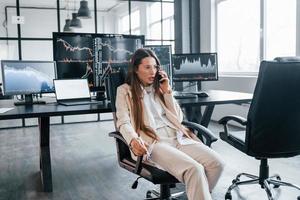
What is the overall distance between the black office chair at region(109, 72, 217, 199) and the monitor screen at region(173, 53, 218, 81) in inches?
51.9

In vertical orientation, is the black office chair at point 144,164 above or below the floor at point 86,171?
above

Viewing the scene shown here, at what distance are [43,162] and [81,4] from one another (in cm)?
393

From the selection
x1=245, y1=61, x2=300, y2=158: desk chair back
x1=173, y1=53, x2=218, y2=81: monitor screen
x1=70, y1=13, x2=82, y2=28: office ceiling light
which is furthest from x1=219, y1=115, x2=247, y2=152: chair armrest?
x1=70, y1=13, x2=82, y2=28: office ceiling light

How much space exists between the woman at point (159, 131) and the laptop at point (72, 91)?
0.83 m

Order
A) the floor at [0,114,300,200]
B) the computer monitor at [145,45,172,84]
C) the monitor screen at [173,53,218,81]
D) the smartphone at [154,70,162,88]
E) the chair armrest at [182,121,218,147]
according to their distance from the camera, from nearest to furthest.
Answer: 1. the chair armrest at [182,121,218,147]
2. the smartphone at [154,70,162,88]
3. the floor at [0,114,300,200]
4. the computer monitor at [145,45,172,84]
5. the monitor screen at [173,53,218,81]

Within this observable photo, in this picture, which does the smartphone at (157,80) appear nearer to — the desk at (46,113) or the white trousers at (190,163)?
the white trousers at (190,163)

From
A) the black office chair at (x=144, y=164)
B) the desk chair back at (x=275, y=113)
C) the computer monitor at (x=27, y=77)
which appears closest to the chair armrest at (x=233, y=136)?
the desk chair back at (x=275, y=113)

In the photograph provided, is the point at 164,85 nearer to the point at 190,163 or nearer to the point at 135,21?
the point at 190,163

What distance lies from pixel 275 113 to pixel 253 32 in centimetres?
336

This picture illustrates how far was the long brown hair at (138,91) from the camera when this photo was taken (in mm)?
2129

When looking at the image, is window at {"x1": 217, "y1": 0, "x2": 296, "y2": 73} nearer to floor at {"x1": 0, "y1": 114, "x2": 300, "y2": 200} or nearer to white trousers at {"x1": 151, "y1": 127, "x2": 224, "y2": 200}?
floor at {"x1": 0, "y1": 114, "x2": 300, "y2": 200}

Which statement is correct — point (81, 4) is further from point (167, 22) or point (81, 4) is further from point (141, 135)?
point (141, 135)

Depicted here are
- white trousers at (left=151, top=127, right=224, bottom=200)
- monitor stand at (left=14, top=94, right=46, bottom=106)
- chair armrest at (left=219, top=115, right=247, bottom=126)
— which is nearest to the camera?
white trousers at (left=151, top=127, right=224, bottom=200)

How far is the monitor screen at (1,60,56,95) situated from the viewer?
9.30 feet
